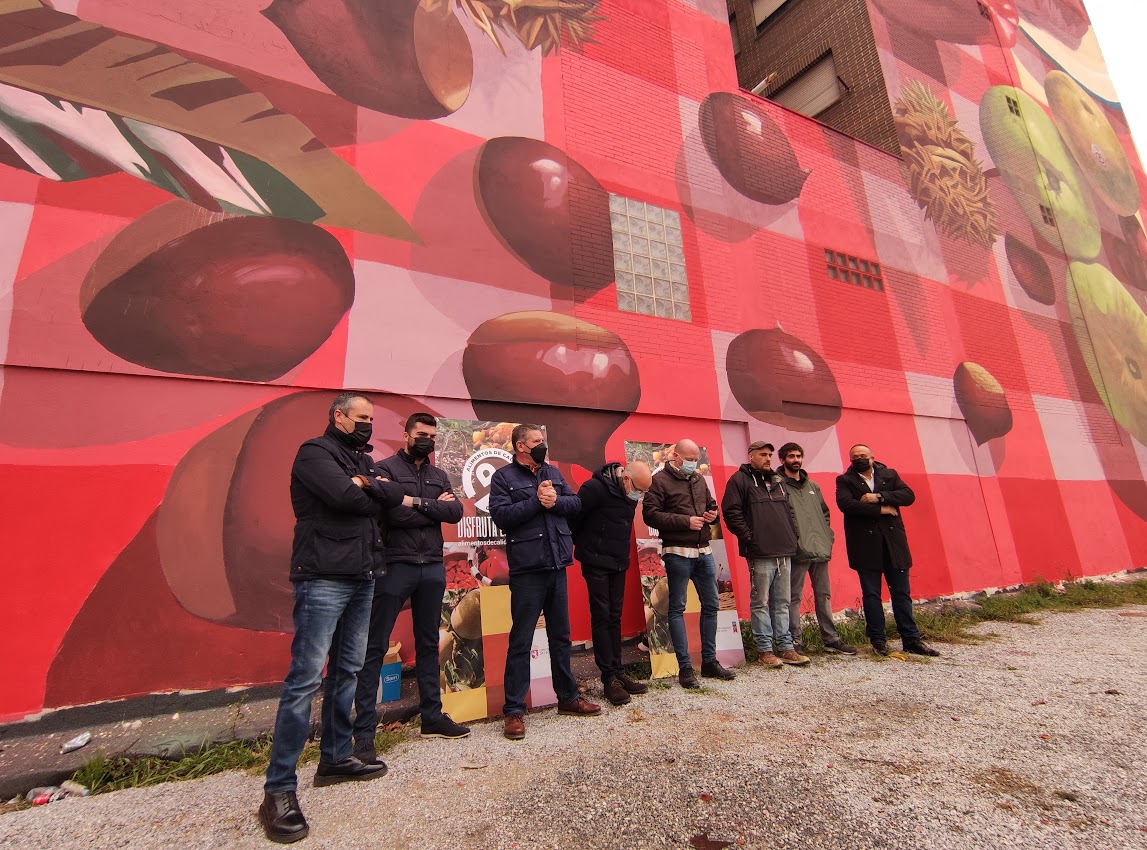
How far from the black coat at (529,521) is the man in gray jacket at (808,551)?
8.59ft

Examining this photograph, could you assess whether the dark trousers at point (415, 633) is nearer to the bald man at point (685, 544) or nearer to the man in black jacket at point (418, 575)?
the man in black jacket at point (418, 575)

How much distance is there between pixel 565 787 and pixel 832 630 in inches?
145

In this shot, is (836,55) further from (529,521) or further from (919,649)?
(529,521)

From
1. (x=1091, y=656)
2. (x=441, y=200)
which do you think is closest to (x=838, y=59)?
(x=441, y=200)

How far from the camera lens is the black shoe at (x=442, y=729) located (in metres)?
3.48

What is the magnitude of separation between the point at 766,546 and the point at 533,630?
239 cm

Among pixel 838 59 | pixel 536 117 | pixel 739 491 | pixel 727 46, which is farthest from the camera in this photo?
pixel 838 59

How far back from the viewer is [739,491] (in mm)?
5160

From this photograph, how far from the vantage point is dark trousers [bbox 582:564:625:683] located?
4.15 meters

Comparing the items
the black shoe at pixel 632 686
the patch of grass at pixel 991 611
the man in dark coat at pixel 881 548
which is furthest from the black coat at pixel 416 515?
the man in dark coat at pixel 881 548

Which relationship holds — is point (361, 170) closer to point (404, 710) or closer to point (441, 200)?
point (441, 200)

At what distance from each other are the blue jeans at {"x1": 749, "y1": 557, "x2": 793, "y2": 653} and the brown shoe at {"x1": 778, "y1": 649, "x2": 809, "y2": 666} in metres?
0.06

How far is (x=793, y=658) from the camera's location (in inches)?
192

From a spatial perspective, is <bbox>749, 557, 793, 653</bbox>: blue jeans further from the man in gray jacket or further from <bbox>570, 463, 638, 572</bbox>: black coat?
<bbox>570, 463, 638, 572</bbox>: black coat
